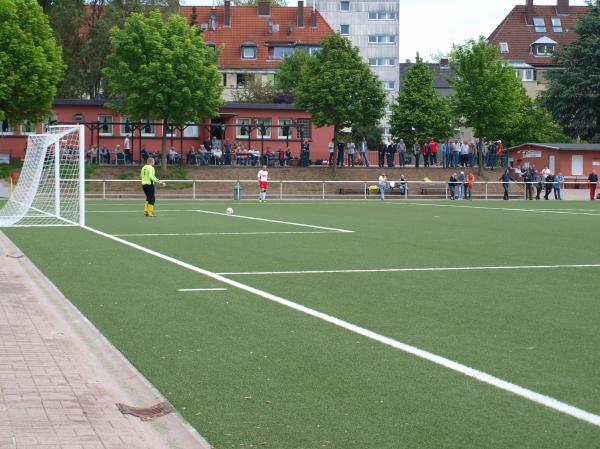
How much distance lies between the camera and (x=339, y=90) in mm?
60969

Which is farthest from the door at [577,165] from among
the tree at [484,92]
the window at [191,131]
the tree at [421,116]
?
the window at [191,131]

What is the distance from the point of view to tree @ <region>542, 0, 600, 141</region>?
7550cm

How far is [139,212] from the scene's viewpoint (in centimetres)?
3362

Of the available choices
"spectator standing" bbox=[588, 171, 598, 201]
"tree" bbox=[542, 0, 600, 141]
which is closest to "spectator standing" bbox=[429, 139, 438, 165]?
"spectator standing" bbox=[588, 171, 598, 201]

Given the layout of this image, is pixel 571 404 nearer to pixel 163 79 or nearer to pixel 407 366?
pixel 407 366

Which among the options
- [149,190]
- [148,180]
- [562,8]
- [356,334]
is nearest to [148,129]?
[148,180]

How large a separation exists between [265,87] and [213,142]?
2540 cm

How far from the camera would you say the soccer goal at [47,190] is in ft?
86.2

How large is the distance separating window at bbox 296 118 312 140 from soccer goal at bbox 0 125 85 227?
3468cm

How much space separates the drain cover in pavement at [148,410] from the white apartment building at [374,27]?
116 metres

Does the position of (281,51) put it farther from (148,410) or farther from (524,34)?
(148,410)

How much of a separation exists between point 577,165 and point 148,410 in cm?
6279

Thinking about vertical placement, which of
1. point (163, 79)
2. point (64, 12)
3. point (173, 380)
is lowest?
point (173, 380)

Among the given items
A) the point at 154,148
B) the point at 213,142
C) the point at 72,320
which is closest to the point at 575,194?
the point at 213,142
